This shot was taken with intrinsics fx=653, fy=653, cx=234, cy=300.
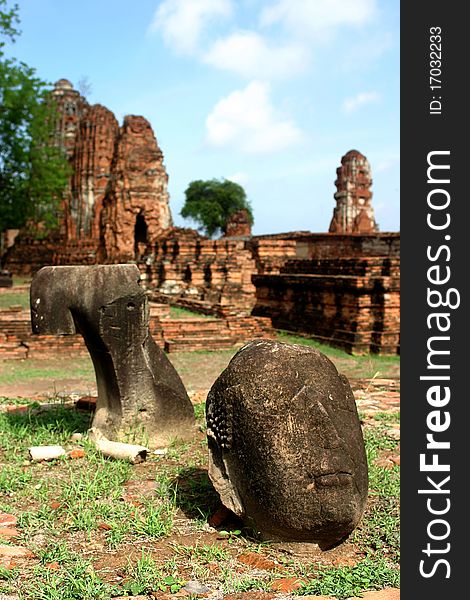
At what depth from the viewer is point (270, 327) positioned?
41.3ft

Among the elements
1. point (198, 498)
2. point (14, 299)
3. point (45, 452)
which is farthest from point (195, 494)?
point (14, 299)

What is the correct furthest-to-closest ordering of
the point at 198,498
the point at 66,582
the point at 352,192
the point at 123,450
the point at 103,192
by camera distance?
1. the point at 352,192
2. the point at 103,192
3. the point at 123,450
4. the point at 198,498
5. the point at 66,582

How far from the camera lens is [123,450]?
421cm

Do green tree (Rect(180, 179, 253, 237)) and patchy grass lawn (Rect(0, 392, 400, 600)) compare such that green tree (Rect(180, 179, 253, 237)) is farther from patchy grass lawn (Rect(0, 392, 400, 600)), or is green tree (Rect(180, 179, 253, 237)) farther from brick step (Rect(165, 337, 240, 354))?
patchy grass lawn (Rect(0, 392, 400, 600))

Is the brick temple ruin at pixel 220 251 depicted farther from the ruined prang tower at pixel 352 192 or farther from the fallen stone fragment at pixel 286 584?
the fallen stone fragment at pixel 286 584

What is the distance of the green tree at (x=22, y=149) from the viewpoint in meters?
21.5

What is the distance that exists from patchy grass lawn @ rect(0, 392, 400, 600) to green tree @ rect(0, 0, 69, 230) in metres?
19.3

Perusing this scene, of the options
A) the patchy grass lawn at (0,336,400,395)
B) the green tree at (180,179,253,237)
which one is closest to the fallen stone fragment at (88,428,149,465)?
the patchy grass lawn at (0,336,400,395)

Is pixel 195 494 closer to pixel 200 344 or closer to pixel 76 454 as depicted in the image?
pixel 76 454

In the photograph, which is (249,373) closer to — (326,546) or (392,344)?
(326,546)

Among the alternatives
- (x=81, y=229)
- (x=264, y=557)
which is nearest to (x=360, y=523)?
(x=264, y=557)

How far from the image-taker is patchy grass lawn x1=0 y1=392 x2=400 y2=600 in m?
2.61

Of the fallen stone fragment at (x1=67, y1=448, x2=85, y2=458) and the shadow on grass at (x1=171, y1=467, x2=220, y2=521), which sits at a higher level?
the fallen stone fragment at (x1=67, y1=448, x2=85, y2=458)

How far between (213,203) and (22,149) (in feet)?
105
